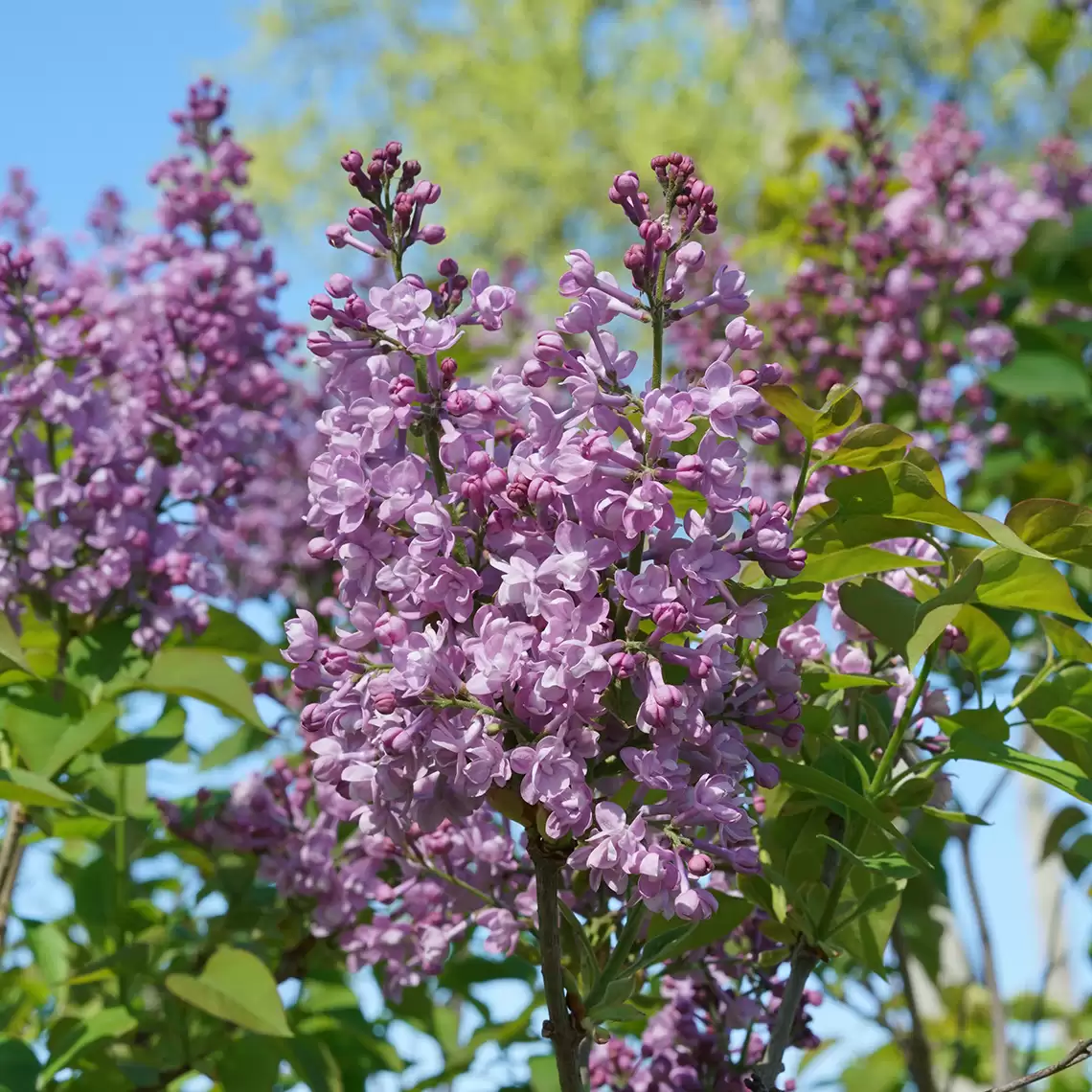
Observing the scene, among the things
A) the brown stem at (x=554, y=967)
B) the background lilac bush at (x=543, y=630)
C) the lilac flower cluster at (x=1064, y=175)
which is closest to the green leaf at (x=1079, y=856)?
the background lilac bush at (x=543, y=630)

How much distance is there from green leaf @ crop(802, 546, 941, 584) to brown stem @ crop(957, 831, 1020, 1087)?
164cm

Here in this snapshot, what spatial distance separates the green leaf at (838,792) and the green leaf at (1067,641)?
0.30 meters

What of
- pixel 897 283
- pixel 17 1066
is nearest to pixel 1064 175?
pixel 897 283

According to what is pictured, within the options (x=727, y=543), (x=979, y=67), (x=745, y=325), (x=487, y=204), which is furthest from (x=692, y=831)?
(x=979, y=67)

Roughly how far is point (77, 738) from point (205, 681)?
194mm

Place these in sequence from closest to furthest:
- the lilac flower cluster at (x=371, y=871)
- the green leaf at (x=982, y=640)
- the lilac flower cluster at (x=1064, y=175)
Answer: the green leaf at (x=982, y=640) < the lilac flower cluster at (x=371, y=871) < the lilac flower cluster at (x=1064, y=175)

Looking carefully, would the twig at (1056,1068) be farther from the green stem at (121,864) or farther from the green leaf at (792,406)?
the green stem at (121,864)

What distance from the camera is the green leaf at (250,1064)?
1.84 metres

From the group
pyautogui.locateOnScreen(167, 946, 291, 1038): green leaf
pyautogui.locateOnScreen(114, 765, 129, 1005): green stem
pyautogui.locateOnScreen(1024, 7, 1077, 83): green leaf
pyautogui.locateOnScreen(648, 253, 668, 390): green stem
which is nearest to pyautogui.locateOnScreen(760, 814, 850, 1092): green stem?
pyautogui.locateOnScreen(648, 253, 668, 390): green stem

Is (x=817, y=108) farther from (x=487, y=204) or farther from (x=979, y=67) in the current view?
(x=487, y=204)

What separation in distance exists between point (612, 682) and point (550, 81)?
40.2ft

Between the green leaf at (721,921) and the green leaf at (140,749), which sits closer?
the green leaf at (721,921)

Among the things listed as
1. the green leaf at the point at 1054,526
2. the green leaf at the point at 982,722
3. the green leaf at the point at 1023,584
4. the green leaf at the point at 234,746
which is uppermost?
the green leaf at the point at 234,746

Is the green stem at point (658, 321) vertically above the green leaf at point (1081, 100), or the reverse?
the green leaf at point (1081, 100)
